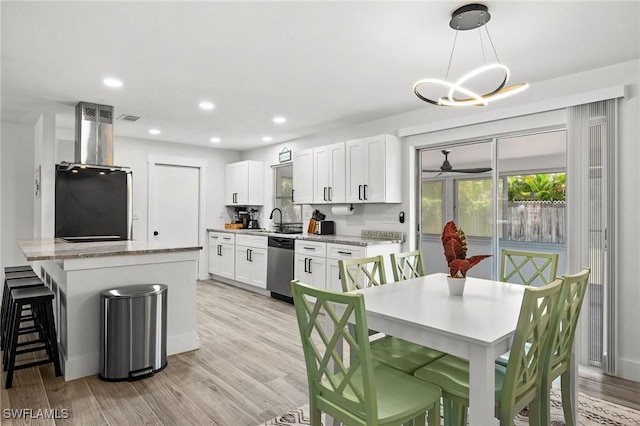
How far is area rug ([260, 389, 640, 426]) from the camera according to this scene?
2.27 metres

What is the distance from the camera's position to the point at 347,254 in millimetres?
4402

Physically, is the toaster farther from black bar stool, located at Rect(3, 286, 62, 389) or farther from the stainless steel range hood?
black bar stool, located at Rect(3, 286, 62, 389)

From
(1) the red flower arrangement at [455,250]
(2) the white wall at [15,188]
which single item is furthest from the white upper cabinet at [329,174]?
(2) the white wall at [15,188]

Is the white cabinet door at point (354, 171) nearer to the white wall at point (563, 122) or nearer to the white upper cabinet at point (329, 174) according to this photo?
the white upper cabinet at point (329, 174)

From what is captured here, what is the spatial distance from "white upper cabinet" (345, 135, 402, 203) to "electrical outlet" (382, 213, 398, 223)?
218 millimetres

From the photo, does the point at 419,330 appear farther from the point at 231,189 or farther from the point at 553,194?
the point at 231,189

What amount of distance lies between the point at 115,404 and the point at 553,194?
3.86 meters

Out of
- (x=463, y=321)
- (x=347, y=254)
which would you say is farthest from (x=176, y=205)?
(x=463, y=321)

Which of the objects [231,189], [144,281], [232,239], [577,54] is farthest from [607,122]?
[231,189]

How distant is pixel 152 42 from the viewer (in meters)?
2.65

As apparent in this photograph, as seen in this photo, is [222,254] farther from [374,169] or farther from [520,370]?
[520,370]

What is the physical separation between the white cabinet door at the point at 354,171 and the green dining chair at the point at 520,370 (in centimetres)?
291

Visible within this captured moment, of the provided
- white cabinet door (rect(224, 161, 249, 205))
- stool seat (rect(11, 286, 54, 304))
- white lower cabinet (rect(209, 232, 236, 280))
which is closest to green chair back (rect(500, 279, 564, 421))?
stool seat (rect(11, 286, 54, 304))

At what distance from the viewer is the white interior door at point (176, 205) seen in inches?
250
